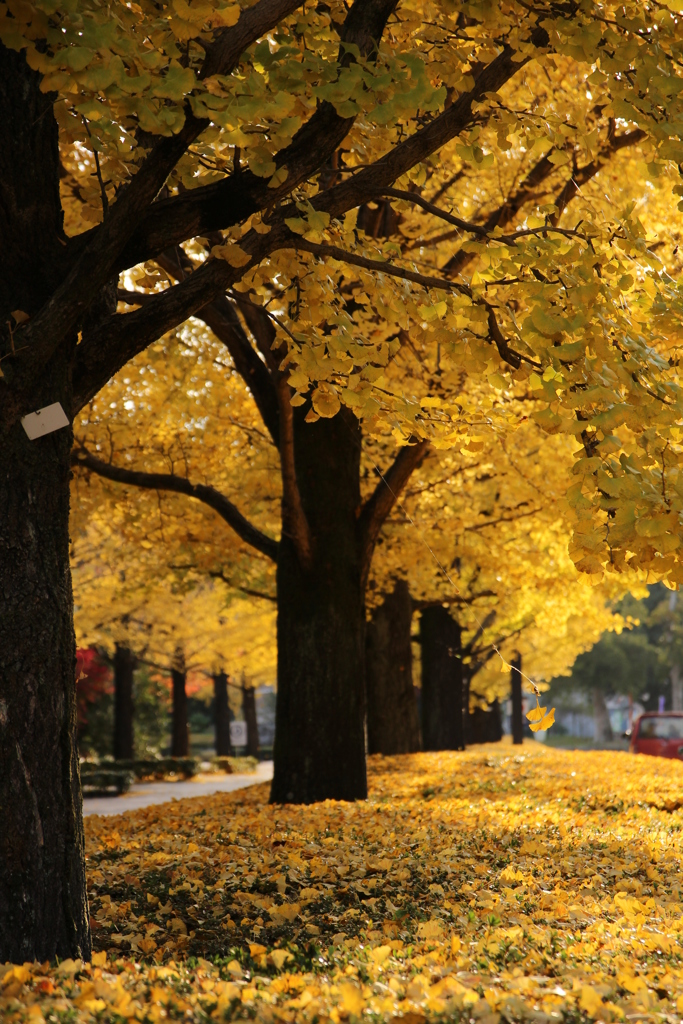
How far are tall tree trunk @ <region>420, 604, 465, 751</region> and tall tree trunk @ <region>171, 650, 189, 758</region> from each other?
10.4m

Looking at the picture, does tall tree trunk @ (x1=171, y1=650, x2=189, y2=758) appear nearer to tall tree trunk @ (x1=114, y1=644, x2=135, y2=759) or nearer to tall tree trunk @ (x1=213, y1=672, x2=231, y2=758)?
tall tree trunk @ (x1=114, y1=644, x2=135, y2=759)

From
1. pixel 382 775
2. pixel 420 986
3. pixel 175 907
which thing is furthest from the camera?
pixel 382 775

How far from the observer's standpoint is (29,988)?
288 centimetres

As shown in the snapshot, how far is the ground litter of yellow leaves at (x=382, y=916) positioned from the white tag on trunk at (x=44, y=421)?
199 cm

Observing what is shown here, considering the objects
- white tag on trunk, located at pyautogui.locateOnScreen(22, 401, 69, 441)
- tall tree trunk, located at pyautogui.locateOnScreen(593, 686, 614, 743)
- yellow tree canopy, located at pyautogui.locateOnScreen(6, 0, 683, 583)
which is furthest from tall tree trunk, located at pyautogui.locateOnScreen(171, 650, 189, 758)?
tall tree trunk, located at pyautogui.locateOnScreen(593, 686, 614, 743)

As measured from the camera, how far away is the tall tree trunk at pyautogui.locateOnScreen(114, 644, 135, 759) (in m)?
22.3

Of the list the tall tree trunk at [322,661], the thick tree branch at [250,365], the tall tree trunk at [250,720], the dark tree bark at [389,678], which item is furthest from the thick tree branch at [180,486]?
the tall tree trunk at [250,720]

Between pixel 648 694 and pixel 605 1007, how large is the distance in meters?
54.6

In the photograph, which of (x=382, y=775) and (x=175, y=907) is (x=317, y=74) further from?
(x=382, y=775)

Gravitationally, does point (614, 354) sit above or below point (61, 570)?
above

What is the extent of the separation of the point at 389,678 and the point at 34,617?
940cm

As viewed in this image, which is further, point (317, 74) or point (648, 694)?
point (648, 694)

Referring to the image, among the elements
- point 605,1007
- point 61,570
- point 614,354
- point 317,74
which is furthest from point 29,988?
point 317,74

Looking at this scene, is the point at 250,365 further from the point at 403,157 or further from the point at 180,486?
the point at 403,157
